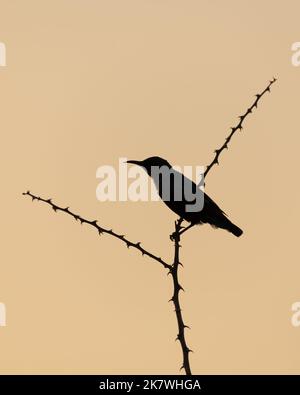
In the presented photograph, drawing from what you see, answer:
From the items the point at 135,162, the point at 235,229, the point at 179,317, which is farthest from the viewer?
the point at 135,162

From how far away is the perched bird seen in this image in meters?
7.82

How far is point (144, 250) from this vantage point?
417 cm

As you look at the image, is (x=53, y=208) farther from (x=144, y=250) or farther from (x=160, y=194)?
(x=160, y=194)

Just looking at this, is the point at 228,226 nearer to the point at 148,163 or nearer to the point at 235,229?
the point at 235,229

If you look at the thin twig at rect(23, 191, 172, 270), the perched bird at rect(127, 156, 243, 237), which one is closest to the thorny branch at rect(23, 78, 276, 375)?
the thin twig at rect(23, 191, 172, 270)

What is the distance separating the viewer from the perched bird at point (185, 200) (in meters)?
7.82

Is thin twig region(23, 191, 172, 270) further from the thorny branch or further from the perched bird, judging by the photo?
the perched bird

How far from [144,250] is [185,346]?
2.89 feet

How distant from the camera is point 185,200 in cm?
794

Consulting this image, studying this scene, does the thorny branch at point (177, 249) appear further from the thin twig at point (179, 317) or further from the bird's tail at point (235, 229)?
the bird's tail at point (235, 229)

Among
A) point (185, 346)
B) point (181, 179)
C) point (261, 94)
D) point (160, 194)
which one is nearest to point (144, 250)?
point (185, 346)

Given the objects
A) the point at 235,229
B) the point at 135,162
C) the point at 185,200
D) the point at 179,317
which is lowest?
the point at 179,317

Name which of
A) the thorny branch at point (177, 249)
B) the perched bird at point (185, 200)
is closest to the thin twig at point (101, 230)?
the thorny branch at point (177, 249)

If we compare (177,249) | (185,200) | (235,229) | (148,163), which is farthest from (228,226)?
(177,249)
